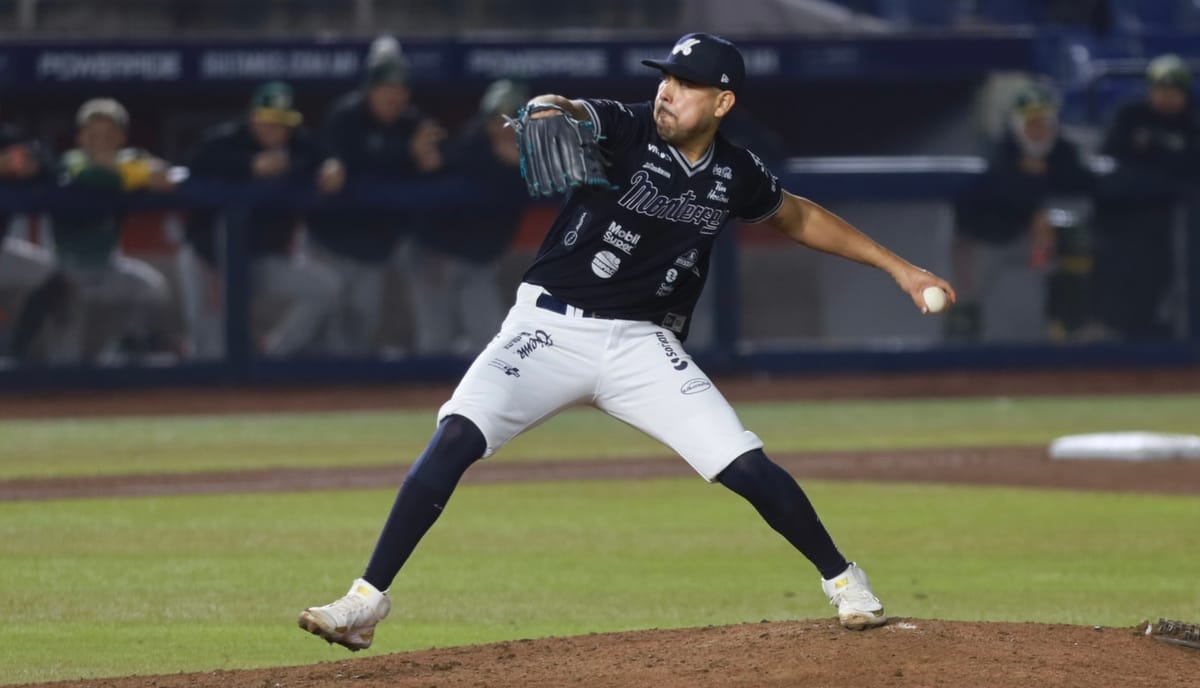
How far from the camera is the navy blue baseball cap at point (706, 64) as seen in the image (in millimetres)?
5488

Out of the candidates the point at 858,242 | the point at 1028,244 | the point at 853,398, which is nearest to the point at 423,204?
the point at 853,398

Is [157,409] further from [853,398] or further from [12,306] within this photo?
[853,398]

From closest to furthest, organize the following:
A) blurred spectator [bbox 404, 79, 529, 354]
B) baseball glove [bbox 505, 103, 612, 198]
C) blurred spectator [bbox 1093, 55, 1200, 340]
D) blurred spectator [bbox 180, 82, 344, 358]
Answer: baseball glove [bbox 505, 103, 612, 198] → blurred spectator [bbox 180, 82, 344, 358] → blurred spectator [bbox 404, 79, 529, 354] → blurred spectator [bbox 1093, 55, 1200, 340]

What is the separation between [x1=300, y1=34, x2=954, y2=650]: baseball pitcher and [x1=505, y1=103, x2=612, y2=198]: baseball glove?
0.05 feet

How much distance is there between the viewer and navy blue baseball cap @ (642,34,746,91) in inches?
216

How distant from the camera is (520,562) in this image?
845 cm

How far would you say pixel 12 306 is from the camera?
51.9 ft

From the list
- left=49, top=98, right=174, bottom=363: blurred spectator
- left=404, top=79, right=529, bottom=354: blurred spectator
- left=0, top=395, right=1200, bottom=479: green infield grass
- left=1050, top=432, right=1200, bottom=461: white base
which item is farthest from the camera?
left=404, top=79, right=529, bottom=354: blurred spectator

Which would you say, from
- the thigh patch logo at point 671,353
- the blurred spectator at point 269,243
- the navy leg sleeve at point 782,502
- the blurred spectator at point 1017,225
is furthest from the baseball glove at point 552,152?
the blurred spectator at point 1017,225

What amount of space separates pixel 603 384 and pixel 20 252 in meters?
11.4

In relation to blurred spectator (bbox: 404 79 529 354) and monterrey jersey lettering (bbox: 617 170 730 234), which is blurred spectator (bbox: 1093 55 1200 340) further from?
monterrey jersey lettering (bbox: 617 170 730 234)

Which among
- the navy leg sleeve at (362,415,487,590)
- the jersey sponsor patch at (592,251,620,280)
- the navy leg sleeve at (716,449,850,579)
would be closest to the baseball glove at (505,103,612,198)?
the jersey sponsor patch at (592,251,620,280)

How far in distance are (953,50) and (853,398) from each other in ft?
15.8

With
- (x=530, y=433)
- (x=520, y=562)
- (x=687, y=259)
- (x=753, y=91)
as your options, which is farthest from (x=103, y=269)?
(x=687, y=259)
